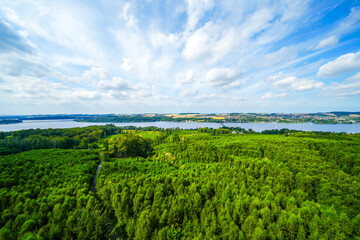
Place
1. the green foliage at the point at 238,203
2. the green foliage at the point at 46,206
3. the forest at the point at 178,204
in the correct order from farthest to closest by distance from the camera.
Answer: the green foliage at the point at 238,203, the forest at the point at 178,204, the green foliage at the point at 46,206

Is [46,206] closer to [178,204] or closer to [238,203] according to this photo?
[178,204]

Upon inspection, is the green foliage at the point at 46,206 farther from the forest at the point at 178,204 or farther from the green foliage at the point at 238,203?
the green foliage at the point at 238,203

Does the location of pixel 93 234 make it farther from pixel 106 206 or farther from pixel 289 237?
pixel 289 237

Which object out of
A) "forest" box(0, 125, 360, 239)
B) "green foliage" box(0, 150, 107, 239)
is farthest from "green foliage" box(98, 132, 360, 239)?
"green foliage" box(0, 150, 107, 239)

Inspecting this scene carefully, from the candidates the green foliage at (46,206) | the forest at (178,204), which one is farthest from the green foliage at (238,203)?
the green foliage at (46,206)

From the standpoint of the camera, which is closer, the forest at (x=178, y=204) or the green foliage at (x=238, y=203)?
the forest at (x=178, y=204)

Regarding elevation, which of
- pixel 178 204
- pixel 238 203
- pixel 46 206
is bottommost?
pixel 178 204

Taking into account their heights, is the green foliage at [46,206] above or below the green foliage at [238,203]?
above

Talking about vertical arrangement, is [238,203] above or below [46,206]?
below

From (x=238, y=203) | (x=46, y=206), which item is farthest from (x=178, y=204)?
(x=46, y=206)

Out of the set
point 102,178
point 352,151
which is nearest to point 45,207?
point 102,178

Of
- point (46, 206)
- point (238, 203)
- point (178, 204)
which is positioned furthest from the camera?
point (178, 204)
